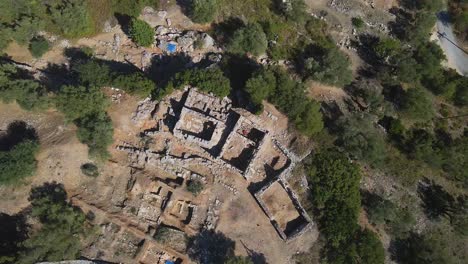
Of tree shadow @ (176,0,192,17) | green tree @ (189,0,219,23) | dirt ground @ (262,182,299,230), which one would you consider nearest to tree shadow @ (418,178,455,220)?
dirt ground @ (262,182,299,230)

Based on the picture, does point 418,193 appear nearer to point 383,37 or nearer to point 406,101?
point 406,101

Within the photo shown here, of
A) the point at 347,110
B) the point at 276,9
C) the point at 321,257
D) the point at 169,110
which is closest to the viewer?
the point at 321,257

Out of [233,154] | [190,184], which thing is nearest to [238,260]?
[190,184]

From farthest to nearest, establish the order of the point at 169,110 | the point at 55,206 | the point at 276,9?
the point at 276,9 → the point at 169,110 → the point at 55,206

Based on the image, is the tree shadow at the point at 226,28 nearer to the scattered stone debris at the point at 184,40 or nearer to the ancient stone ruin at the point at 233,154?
the scattered stone debris at the point at 184,40

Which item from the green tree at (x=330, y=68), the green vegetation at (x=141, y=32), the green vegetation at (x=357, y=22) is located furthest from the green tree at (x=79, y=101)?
the green vegetation at (x=357, y=22)

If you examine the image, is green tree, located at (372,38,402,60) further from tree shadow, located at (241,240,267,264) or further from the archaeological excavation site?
tree shadow, located at (241,240,267,264)

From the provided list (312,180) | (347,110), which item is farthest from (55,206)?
(347,110)
